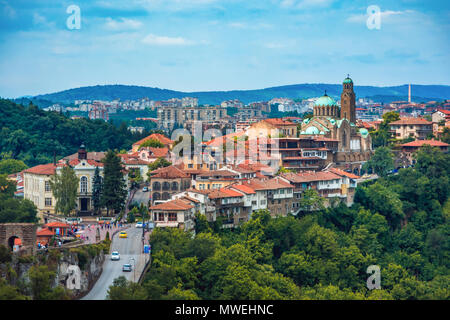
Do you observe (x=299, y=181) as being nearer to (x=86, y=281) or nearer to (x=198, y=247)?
(x=198, y=247)

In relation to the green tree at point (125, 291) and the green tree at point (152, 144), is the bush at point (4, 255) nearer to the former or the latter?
the green tree at point (125, 291)

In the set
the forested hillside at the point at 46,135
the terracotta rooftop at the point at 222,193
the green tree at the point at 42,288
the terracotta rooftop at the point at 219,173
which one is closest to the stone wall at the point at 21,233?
the green tree at the point at 42,288

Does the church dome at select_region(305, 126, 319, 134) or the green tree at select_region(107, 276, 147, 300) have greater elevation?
the church dome at select_region(305, 126, 319, 134)

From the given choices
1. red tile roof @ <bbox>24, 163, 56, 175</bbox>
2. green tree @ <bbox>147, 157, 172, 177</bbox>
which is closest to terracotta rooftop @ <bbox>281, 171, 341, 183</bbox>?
green tree @ <bbox>147, 157, 172, 177</bbox>

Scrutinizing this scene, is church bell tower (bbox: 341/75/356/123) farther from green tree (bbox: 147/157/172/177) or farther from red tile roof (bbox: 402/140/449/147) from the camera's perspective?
green tree (bbox: 147/157/172/177)

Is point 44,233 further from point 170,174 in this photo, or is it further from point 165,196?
point 170,174

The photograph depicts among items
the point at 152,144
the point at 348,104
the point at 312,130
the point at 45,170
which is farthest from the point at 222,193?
the point at 348,104
